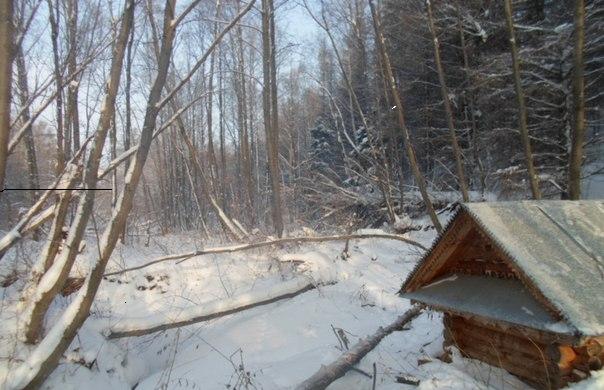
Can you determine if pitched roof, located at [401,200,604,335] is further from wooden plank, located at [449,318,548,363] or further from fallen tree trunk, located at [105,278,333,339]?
fallen tree trunk, located at [105,278,333,339]

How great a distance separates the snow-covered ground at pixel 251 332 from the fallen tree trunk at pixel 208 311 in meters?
0.10

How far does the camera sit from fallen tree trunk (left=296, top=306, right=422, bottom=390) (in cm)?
455

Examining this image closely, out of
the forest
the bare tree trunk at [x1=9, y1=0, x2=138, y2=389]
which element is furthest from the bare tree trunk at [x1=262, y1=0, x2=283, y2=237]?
the bare tree trunk at [x1=9, y1=0, x2=138, y2=389]

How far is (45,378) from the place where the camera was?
525 cm

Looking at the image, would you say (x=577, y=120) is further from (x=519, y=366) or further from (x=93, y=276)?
(x=93, y=276)

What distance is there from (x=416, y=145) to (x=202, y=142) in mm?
16001

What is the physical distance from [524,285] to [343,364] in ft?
6.93

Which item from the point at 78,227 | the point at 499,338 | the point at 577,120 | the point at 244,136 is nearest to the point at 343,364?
the point at 499,338

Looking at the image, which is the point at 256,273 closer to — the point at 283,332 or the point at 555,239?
the point at 283,332

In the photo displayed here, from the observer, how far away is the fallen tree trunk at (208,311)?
6852mm

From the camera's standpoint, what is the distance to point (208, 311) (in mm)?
7602

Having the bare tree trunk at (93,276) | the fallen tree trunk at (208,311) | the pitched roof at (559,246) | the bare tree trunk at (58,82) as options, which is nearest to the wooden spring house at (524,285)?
the pitched roof at (559,246)

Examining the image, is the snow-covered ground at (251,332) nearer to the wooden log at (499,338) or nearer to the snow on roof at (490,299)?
the wooden log at (499,338)

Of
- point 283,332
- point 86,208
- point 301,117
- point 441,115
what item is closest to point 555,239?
point 283,332
